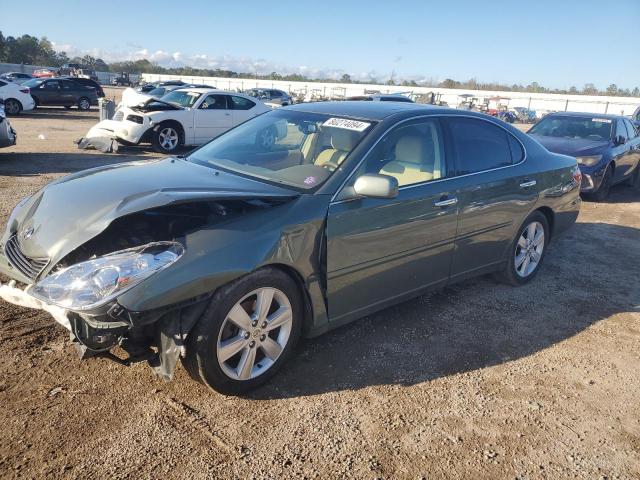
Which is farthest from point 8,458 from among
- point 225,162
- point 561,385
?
point 561,385

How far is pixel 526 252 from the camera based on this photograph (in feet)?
16.9

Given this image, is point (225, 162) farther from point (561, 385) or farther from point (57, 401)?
point (561, 385)

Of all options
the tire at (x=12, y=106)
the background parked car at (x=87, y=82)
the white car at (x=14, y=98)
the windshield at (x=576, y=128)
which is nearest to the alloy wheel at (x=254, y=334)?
the windshield at (x=576, y=128)

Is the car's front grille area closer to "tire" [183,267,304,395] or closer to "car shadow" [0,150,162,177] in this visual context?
"tire" [183,267,304,395]

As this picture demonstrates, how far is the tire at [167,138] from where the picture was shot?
12.7 metres

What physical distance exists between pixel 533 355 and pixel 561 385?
1.28ft

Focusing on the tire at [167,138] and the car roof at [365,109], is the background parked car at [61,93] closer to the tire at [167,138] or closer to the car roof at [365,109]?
the tire at [167,138]

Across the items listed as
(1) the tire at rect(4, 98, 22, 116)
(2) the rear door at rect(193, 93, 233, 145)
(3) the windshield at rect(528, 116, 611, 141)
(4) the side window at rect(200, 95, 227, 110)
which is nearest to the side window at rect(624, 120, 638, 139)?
(3) the windshield at rect(528, 116, 611, 141)

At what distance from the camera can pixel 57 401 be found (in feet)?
9.53

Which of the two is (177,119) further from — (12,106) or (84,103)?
(84,103)

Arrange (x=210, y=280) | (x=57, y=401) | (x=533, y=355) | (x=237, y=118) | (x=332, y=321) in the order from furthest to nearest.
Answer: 1. (x=237, y=118)
2. (x=533, y=355)
3. (x=332, y=321)
4. (x=57, y=401)
5. (x=210, y=280)

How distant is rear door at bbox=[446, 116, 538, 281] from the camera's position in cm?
418

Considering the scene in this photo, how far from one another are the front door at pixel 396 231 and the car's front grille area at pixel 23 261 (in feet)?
5.36

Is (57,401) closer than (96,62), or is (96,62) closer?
(57,401)
